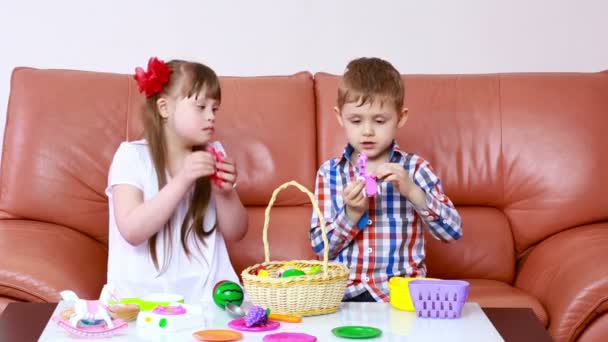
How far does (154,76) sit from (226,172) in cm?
31

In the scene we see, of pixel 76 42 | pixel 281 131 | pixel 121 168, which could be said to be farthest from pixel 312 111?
pixel 76 42

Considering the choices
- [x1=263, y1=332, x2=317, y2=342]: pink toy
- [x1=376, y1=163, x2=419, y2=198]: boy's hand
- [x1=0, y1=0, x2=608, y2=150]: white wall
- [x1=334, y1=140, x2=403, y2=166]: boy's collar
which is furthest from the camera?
[x1=0, y1=0, x2=608, y2=150]: white wall

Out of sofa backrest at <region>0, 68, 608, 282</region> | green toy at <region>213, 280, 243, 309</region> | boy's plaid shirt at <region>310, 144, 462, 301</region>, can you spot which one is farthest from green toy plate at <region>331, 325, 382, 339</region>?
sofa backrest at <region>0, 68, 608, 282</region>

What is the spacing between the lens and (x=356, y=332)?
5.68ft

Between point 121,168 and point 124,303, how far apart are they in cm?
62

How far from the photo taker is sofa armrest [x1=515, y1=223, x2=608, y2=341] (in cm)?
228

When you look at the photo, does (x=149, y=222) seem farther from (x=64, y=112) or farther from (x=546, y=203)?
(x=546, y=203)

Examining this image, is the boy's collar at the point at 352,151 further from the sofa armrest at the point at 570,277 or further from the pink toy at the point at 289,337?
the pink toy at the point at 289,337

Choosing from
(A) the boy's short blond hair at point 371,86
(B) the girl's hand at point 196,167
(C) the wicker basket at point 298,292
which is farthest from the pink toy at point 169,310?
(A) the boy's short blond hair at point 371,86

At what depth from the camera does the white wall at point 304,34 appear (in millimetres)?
3240

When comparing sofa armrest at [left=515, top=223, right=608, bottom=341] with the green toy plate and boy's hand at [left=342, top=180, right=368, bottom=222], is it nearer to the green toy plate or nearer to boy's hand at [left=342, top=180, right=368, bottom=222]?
boy's hand at [left=342, top=180, right=368, bottom=222]

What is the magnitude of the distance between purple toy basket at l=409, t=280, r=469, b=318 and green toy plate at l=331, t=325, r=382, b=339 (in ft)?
0.49

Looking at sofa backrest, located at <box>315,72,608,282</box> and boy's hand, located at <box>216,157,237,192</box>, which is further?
sofa backrest, located at <box>315,72,608,282</box>

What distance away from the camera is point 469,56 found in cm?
331
